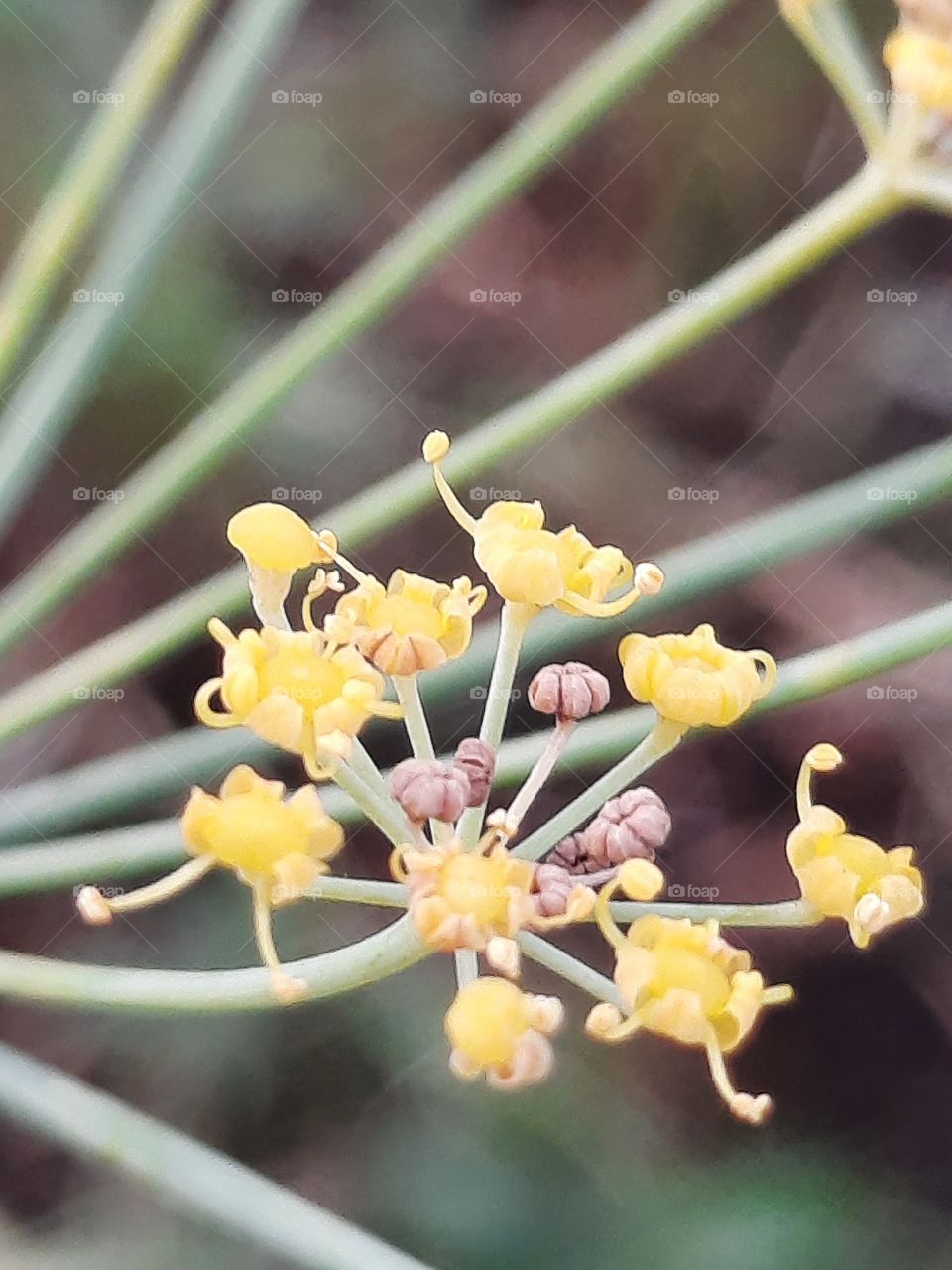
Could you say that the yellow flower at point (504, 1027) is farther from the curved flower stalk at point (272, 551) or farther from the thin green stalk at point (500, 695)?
the curved flower stalk at point (272, 551)

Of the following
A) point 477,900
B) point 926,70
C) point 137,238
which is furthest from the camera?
point 137,238

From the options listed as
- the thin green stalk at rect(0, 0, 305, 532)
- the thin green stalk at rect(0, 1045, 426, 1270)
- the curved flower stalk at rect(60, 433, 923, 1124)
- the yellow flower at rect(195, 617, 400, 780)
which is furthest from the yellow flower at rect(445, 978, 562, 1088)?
the thin green stalk at rect(0, 0, 305, 532)

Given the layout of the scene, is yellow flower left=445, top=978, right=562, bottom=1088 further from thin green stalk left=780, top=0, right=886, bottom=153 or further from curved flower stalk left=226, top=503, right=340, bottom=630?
thin green stalk left=780, top=0, right=886, bottom=153

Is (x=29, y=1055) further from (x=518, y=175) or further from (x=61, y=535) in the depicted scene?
(x=518, y=175)

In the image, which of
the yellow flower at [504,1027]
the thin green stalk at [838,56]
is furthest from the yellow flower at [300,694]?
the thin green stalk at [838,56]

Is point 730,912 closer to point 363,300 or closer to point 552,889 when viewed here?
point 552,889

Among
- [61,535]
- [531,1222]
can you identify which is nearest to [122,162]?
[61,535]

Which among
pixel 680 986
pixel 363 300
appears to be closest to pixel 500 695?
pixel 680 986
